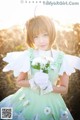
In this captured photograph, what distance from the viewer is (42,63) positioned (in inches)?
52.4

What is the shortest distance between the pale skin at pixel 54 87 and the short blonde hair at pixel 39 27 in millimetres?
19

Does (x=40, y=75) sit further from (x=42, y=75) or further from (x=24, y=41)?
(x=24, y=41)

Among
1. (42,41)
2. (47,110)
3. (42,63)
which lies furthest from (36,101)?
(42,41)

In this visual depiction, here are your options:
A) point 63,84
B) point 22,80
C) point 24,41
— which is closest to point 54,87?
point 63,84

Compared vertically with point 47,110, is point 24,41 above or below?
above

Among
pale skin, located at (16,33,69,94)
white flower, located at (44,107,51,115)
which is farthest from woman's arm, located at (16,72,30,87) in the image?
white flower, located at (44,107,51,115)

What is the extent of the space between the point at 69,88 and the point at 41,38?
27cm

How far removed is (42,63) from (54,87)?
13cm

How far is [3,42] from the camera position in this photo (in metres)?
1.34

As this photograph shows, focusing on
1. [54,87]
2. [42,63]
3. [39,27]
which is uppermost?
[39,27]

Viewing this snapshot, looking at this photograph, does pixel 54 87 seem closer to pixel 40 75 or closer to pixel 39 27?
pixel 40 75

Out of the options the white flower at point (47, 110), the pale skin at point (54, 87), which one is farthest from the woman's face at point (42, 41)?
the white flower at point (47, 110)

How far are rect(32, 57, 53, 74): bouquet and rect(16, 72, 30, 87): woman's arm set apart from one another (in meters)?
0.06

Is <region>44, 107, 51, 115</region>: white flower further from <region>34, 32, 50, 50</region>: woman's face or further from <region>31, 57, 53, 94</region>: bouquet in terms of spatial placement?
<region>34, 32, 50, 50</region>: woman's face
